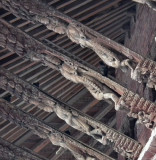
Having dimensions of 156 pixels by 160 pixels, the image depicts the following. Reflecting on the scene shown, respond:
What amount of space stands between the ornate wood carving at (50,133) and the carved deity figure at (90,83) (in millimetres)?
942

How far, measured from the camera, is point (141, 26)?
534 inches

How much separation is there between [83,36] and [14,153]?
2233 millimetres

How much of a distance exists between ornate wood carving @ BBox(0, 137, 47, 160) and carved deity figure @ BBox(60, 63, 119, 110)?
1.58 metres

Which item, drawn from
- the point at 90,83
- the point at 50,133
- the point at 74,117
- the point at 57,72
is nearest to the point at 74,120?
the point at 74,117

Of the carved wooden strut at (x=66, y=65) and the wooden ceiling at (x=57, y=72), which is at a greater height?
the carved wooden strut at (x=66, y=65)

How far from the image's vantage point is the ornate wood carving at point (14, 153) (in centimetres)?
1279

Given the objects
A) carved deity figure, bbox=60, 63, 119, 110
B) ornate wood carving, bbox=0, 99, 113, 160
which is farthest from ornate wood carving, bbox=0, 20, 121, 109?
ornate wood carving, bbox=0, 99, 113, 160

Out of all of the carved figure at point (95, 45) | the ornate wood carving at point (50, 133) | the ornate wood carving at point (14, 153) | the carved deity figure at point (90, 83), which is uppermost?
the carved figure at point (95, 45)

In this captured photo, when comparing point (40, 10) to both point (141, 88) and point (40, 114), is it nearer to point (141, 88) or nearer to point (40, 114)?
point (141, 88)

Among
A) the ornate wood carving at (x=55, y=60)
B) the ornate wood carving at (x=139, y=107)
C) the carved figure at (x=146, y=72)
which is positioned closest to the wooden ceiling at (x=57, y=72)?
the ornate wood carving at (x=55, y=60)

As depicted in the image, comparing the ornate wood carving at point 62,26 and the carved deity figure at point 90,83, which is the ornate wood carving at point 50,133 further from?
the ornate wood carving at point 62,26

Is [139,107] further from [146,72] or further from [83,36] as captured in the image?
[83,36]

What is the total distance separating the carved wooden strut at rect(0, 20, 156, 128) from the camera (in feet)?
36.7

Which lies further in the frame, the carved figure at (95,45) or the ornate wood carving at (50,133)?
the ornate wood carving at (50,133)
